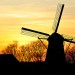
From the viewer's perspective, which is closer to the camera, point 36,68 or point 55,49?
point 55,49

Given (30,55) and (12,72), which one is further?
(30,55)

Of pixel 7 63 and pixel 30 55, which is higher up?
pixel 7 63

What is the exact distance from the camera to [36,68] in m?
53.0


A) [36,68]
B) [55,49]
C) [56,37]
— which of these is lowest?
[36,68]

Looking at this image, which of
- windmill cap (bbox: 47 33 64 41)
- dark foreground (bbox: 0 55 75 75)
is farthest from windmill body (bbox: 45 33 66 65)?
dark foreground (bbox: 0 55 75 75)

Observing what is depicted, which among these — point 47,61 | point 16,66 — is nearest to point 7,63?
point 16,66

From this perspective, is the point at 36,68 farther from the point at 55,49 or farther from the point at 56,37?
the point at 56,37

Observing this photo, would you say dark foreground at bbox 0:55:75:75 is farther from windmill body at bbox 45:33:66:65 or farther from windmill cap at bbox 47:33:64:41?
windmill cap at bbox 47:33:64:41

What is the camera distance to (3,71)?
5241cm

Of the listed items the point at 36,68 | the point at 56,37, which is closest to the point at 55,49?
the point at 56,37

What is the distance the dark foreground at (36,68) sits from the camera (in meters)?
52.5

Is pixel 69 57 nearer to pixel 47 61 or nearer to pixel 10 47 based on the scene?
pixel 10 47

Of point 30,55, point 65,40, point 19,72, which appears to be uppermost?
point 65,40

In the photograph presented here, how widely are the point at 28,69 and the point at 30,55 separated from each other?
128 feet
